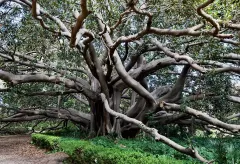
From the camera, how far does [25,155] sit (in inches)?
405

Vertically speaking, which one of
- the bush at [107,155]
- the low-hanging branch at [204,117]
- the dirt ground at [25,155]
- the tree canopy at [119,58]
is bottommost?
the dirt ground at [25,155]

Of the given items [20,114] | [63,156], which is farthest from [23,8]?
[20,114]

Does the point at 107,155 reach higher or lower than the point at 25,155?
higher

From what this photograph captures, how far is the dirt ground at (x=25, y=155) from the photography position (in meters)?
8.57

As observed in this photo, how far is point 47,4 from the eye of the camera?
27.8ft

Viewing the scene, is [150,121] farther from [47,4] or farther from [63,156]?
[47,4]

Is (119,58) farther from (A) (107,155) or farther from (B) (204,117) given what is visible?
(A) (107,155)

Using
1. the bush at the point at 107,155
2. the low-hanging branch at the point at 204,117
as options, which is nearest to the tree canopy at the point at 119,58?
the low-hanging branch at the point at 204,117

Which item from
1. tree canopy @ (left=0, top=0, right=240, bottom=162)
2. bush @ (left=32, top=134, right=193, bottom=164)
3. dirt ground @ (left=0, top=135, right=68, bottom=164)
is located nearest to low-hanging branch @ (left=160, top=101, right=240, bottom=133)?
tree canopy @ (left=0, top=0, right=240, bottom=162)

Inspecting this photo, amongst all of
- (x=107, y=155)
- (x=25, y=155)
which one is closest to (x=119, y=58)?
(x=107, y=155)

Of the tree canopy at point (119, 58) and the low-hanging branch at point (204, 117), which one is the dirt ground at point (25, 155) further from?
the low-hanging branch at point (204, 117)

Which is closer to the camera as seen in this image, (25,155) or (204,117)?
(204,117)

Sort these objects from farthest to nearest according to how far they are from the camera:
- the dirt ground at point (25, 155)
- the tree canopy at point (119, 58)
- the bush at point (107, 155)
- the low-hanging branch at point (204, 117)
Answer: the dirt ground at point (25, 155), the tree canopy at point (119, 58), the low-hanging branch at point (204, 117), the bush at point (107, 155)

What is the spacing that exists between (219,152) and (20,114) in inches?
431
